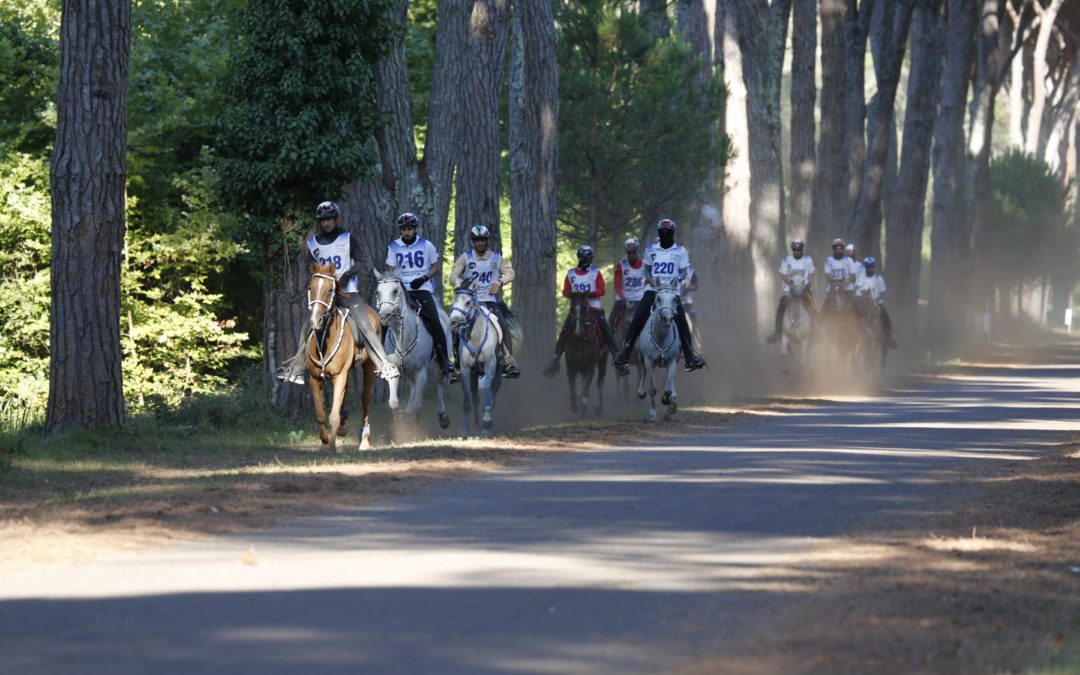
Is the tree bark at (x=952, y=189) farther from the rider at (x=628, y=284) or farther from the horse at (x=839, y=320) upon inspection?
the rider at (x=628, y=284)

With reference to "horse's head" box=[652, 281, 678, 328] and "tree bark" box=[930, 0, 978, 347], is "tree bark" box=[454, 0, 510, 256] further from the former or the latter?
"tree bark" box=[930, 0, 978, 347]

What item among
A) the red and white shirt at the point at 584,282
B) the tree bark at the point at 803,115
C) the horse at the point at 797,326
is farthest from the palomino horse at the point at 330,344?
the tree bark at the point at 803,115

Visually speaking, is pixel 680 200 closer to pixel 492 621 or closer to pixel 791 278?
pixel 791 278

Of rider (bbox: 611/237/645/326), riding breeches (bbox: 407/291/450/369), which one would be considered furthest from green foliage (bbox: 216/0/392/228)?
rider (bbox: 611/237/645/326)

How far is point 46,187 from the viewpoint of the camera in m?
28.2

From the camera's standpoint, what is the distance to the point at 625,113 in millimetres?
40906

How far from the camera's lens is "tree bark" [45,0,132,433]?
2012 cm

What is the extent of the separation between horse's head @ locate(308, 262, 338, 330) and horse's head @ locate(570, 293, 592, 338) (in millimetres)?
8957

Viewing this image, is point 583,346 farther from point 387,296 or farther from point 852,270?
point 852,270

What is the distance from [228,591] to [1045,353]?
183 feet

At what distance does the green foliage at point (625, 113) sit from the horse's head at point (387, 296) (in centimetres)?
2012

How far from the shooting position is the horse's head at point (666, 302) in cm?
2353

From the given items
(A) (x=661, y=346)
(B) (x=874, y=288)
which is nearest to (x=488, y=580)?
(A) (x=661, y=346)

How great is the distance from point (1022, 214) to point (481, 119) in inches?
2412
